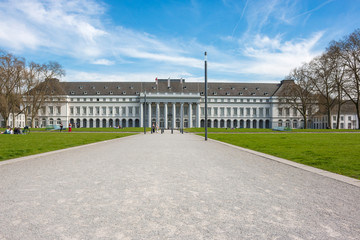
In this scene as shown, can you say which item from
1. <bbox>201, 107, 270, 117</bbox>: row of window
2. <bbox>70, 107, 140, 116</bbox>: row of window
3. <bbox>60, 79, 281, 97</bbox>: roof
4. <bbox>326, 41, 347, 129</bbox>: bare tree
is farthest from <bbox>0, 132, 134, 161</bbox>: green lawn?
<bbox>201, 107, 270, 117</bbox>: row of window

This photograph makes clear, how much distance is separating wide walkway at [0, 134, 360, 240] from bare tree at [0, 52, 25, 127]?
4675 centimetres

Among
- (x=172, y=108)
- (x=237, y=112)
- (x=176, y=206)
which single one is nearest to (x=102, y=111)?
(x=172, y=108)

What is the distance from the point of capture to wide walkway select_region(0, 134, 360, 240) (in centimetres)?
342

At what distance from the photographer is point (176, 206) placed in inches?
175

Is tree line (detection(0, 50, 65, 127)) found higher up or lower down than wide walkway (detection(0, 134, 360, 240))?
higher up

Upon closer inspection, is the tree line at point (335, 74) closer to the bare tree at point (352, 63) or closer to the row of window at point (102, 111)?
the bare tree at point (352, 63)

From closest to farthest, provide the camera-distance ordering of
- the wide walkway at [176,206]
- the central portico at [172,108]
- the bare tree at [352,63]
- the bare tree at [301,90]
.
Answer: the wide walkway at [176,206] < the bare tree at [352,63] < the bare tree at [301,90] < the central portico at [172,108]

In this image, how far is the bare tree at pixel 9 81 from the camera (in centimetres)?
4628

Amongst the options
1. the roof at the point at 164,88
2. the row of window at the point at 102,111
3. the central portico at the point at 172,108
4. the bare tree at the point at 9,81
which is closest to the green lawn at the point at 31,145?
the bare tree at the point at 9,81

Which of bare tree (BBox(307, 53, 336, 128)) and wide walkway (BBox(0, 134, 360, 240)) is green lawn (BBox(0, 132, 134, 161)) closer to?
wide walkway (BBox(0, 134, 360, 240))

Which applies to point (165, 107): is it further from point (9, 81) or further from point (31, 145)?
point (31, 145)

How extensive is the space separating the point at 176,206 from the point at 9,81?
2131 inches

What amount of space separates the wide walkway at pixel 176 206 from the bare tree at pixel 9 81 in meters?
46.8

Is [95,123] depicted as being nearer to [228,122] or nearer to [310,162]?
[228,122]
